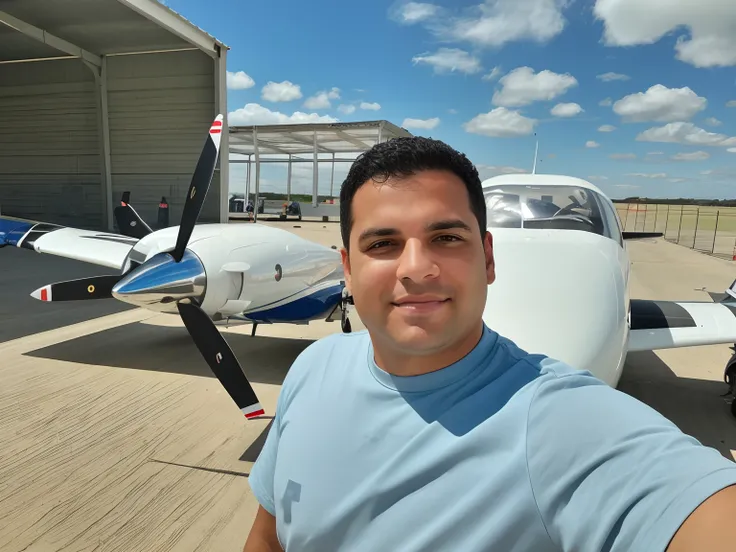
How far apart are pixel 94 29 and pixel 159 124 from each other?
4.09 m

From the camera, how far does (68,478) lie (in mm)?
3914

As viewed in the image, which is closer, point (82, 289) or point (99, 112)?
point (82, 289)

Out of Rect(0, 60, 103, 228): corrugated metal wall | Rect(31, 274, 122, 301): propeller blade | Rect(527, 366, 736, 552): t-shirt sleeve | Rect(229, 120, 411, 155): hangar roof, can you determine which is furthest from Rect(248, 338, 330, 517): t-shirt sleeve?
Rect(229, 120, 411, 155): hangar roof

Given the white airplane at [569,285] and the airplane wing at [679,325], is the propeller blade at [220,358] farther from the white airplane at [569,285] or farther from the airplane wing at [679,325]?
the airplane wing at [679,325]

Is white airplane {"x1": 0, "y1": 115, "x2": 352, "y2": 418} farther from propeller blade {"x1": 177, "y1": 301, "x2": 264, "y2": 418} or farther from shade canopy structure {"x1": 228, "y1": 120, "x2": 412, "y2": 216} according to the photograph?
shade canopy structure {"x1": 228, "y1": 120, "x2": 412, "y2": 216}

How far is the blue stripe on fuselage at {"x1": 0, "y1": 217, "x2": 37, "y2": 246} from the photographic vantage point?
8.62 meters

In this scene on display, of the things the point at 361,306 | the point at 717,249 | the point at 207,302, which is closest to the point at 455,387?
the point at 361,306

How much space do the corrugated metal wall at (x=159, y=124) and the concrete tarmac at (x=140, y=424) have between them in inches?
461

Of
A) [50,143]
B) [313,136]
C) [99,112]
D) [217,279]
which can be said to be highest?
[313,136]

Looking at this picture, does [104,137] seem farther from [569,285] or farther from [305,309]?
[569,285]

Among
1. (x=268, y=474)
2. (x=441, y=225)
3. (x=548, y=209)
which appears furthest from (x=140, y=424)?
(x=441, y=225)

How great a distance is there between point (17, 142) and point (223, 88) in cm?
1399

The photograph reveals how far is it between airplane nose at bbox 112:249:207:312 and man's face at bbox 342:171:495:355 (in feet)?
14.7

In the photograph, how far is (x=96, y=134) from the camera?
857 inches
